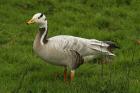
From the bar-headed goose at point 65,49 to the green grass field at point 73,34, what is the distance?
406mm

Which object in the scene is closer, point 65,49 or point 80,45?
point 65,49

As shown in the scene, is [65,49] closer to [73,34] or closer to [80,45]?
[80,45]

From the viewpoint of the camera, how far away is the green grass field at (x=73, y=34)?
805cm

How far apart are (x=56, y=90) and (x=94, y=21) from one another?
676cm

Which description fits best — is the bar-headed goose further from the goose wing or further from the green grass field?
the green grass field

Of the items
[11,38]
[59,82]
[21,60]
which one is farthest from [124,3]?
[59,82]

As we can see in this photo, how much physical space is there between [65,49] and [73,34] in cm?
414

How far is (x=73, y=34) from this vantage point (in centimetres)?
1302

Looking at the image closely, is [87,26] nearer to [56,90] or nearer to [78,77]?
[78,77]

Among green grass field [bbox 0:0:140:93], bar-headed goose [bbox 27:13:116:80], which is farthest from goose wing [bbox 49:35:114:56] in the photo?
green grass field [bbox 0:0:140:93]

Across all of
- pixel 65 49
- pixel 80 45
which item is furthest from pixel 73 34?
pixel 65 49

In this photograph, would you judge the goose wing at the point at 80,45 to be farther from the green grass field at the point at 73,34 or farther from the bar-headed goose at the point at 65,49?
the green grass field at the point at 73,34

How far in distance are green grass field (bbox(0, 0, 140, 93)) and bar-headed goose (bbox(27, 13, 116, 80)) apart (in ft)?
1.33

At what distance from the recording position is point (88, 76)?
945 centimetres
